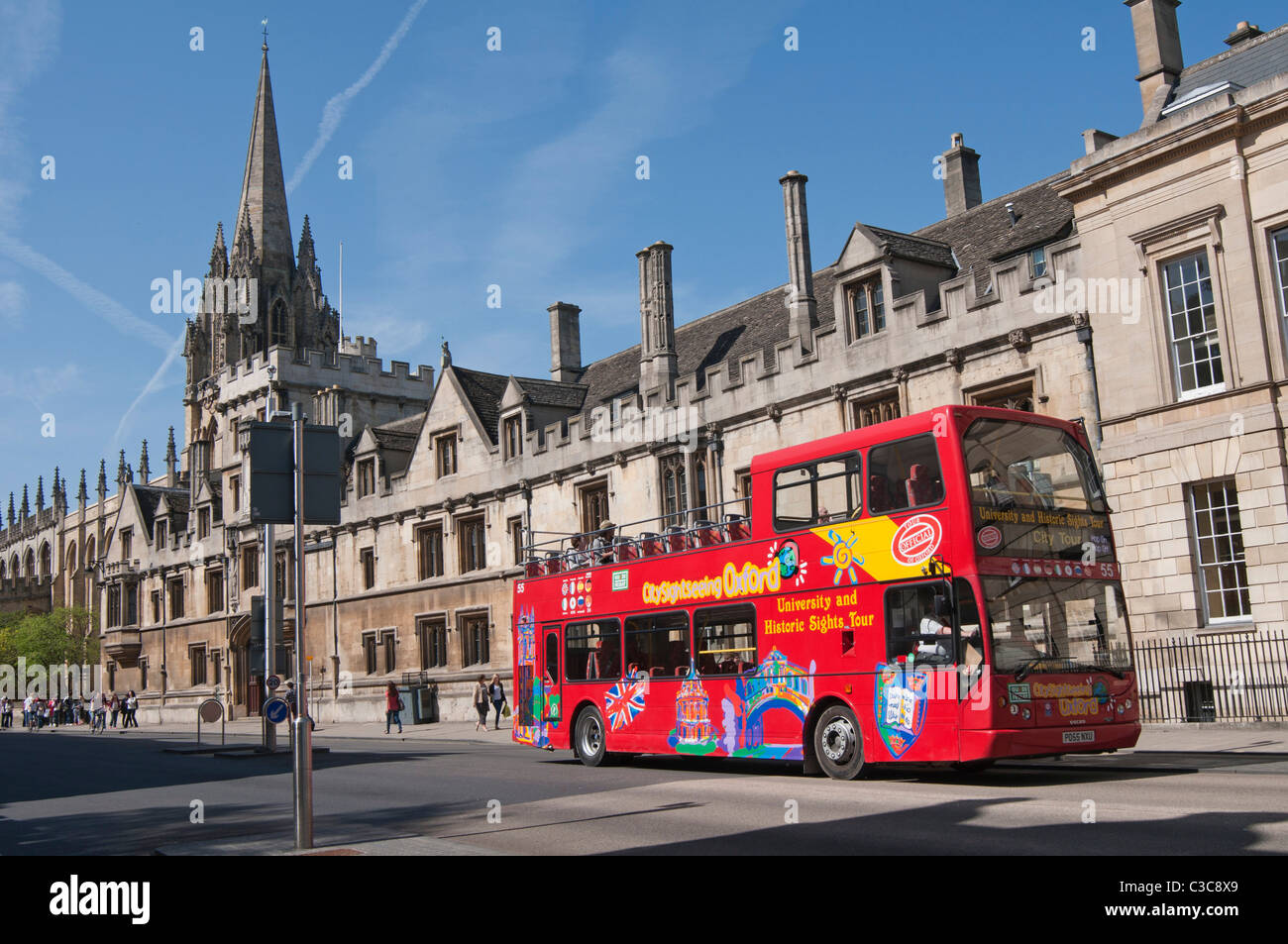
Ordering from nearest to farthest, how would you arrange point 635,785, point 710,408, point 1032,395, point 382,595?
1. point 635,785
2. point 1032,395
3. point 710,408
4. point 382,595

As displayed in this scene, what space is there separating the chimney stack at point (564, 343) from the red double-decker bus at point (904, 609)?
25.3 m

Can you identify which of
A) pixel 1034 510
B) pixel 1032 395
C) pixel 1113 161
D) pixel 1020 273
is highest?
pixel 1113 161

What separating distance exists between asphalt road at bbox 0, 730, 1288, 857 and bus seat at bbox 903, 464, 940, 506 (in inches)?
124

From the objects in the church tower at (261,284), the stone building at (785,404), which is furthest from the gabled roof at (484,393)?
the church tower at (261,284)

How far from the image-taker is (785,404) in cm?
2658

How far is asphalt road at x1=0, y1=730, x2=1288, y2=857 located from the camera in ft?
27.4

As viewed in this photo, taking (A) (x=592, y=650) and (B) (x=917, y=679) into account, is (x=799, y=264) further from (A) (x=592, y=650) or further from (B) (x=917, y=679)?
(B) (x=917, y=679)

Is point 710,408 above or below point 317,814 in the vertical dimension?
above

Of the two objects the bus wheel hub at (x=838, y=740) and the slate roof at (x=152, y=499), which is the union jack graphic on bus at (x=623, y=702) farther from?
the slate roof at (x=152, y=499)

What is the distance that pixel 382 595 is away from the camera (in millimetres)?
40531

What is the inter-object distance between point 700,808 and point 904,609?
11.0ft
